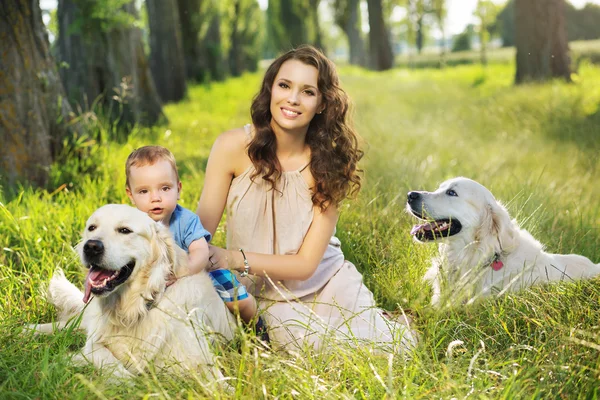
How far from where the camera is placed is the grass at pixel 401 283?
92.2 inches

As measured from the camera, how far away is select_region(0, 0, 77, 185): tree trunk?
16.8 feet

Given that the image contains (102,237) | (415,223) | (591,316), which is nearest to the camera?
(102,237)

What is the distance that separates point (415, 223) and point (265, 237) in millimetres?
1078

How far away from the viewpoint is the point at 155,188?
316cm

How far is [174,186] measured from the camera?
3223 mm

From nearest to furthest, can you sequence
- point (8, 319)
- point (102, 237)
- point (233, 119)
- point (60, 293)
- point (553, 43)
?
point (102, 237)
point (8, 319)
point (60, 293)
point (233, 119)
point (553, 43)

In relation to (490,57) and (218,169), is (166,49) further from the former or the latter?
(490,57)

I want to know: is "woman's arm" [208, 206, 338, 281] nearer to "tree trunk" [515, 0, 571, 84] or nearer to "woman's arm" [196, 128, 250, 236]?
"woman's arm" [196, 128, 250, 236]

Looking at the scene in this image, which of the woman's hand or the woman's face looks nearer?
the woman's hand

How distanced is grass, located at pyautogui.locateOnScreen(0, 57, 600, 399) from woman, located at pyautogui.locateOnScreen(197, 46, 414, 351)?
16.2 inches

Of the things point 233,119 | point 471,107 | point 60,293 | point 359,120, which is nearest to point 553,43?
point 471,107

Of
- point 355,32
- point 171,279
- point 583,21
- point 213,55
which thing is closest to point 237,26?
point 213,55

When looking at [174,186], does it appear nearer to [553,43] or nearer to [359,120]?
[359,120]

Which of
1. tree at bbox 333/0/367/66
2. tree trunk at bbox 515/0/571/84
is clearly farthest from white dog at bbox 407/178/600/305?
tree at bbox 333/0/367/66
